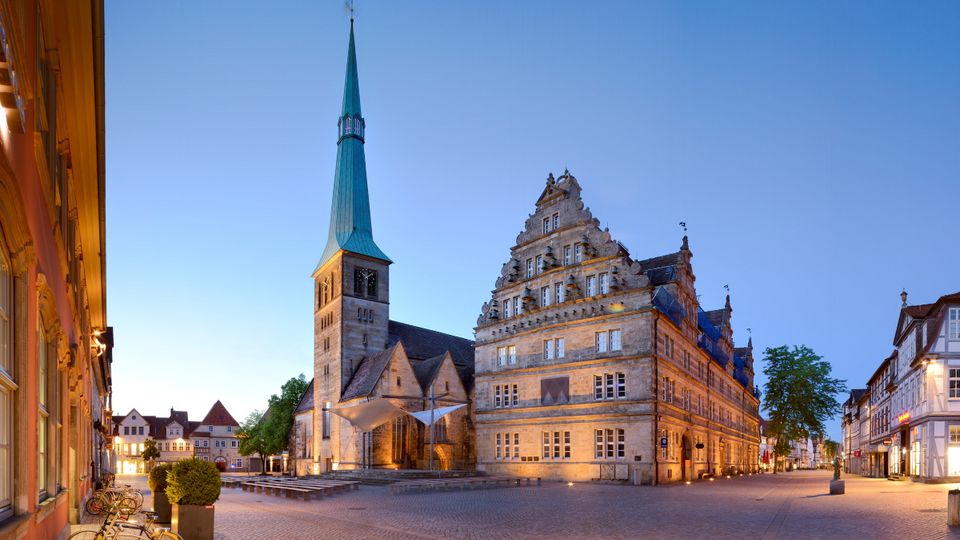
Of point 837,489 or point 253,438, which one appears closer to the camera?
point 837,489

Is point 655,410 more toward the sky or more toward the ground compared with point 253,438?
more toward the sky

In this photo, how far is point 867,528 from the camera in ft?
56.6

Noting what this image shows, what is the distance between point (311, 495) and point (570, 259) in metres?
21.7

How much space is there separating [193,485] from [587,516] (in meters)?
11.4

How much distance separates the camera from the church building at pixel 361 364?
5691 cm

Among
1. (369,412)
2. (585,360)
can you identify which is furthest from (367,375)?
(585,360)

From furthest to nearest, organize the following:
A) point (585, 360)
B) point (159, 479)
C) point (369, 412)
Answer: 1. point (585, 360)
2. point (369, 412)
3. point (159, 479)

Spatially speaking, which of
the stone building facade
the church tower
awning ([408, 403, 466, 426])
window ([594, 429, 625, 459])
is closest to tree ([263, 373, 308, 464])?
the church tower

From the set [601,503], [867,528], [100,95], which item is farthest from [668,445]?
[100,95]

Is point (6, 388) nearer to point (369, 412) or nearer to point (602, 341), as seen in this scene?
point (369, 412)

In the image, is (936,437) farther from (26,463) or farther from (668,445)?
(26,463)

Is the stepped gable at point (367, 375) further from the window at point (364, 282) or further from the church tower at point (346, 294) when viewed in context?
the window at point (364, 282)

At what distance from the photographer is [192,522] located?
14.0m

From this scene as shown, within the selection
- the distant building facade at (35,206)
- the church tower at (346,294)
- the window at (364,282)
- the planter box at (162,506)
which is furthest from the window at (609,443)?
the distant building facade at (35,206)
